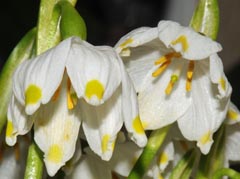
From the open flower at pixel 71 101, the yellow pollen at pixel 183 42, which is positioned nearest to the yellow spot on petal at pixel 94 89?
the open flower at pixel 71 101

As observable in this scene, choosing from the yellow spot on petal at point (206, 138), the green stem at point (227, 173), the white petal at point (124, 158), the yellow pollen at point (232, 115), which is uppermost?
the yellow pollen at point (232, 115)

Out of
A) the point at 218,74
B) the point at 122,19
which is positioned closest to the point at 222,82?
the point at 218,74

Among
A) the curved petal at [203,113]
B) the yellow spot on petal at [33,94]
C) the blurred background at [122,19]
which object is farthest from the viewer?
the blurred background at [122,19]

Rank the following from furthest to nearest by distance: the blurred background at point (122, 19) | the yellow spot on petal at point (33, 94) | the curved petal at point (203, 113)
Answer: the blurred background at point (122, 19) → the curved petal at point (203, 113) → the yellow spot on petal at point (33, 94)

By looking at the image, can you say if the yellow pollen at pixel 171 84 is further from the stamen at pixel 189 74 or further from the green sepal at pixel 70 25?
the green sepal at pixel 70 25

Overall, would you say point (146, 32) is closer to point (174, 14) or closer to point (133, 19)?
point (174, 14)

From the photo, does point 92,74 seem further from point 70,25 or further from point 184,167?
point 184,167
